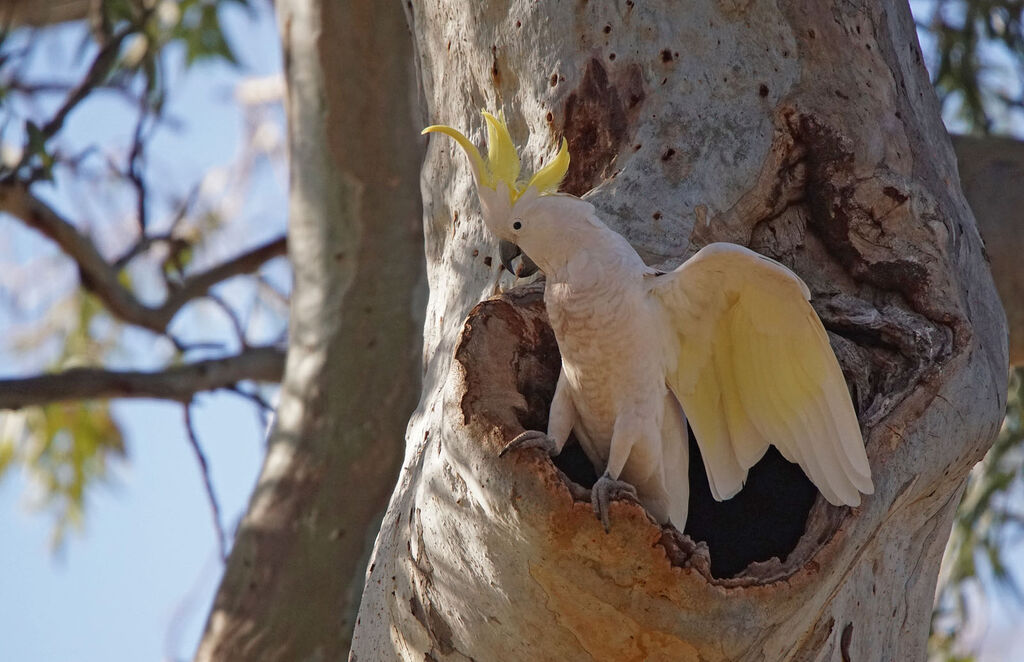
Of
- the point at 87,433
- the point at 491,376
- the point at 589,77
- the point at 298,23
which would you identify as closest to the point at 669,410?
the point at 491,376

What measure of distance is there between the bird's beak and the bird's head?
7 centimetres

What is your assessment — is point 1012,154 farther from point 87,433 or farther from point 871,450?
point 87,433

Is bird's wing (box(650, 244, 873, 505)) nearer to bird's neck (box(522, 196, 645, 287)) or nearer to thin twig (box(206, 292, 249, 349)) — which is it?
bird's neck (box(522, 196, 645, 287))

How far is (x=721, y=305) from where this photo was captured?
1.57 metres

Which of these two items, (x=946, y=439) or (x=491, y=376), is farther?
(x=946, y=439)

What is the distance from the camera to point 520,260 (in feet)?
5.67

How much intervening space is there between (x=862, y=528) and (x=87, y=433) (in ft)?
12.2

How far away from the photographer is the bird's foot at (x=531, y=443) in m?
1.41

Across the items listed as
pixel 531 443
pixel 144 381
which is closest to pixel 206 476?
pixel 144 381

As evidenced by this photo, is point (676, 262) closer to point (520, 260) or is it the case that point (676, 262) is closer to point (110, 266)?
point (520, 260)

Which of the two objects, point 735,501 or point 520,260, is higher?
point 520,260

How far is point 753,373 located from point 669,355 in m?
0.13

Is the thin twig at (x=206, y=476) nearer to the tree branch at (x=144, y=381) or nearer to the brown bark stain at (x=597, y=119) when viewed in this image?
the tree branch at (x=144, y=381)

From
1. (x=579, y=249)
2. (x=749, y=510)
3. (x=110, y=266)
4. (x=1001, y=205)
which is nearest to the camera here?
(x=579, y=249)
